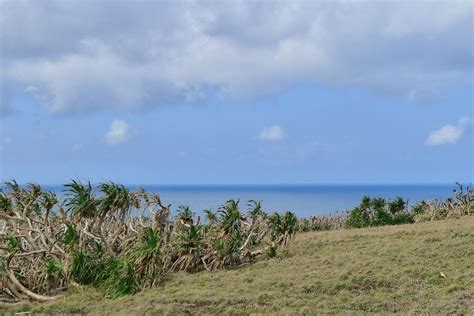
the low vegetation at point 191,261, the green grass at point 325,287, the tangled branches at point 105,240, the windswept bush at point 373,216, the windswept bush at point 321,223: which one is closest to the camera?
the green grass at point 325,287

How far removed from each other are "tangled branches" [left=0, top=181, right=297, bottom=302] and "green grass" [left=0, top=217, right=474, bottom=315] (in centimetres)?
61

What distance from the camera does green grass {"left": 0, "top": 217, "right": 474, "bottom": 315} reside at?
13.1 meters

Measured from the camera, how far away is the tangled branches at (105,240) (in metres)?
A: 16.5

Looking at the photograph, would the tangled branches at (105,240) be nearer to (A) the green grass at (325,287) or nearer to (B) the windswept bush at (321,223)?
(A) the green grass at (325,287)

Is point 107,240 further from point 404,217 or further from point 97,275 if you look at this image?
point 404,217

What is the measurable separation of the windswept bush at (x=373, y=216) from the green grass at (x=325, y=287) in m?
12.4

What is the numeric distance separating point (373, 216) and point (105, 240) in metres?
19.0

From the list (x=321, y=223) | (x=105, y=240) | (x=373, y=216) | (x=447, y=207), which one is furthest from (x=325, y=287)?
(x=447, y=207)

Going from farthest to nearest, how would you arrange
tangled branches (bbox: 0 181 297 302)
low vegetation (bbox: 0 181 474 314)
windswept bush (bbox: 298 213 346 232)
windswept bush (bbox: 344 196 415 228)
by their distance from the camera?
windswept bush (bbox: 298 213 346 232) → windswept bush (bbox: 344 196 415 228) → tangled branches (bbox: 0 181 297 302) → low vegetation (bbox: 0 181 474 314)

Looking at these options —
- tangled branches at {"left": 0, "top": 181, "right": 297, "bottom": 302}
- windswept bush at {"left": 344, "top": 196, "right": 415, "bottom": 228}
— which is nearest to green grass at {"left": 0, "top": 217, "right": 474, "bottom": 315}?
tangled branches at {"left": 0, "top": 181, "right": 297, "bottom": 302}

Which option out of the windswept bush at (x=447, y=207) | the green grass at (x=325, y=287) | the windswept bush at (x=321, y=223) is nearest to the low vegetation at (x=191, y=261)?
the green grass at (x=325, y=287)

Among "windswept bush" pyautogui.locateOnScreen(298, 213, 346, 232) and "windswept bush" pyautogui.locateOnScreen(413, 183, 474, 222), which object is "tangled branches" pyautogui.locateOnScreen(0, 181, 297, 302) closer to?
"windswept bush" pyautogui.locateOnScreen(298, 213, 346, 232)

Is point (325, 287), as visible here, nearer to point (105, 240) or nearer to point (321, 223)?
point (105, 240)

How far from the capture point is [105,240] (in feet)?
58.5
